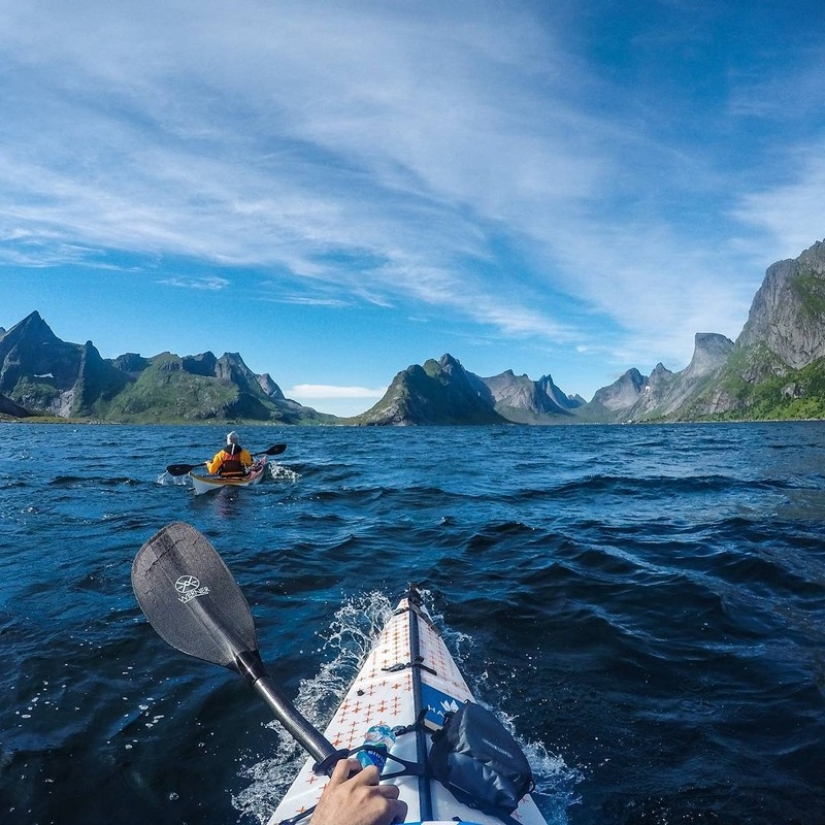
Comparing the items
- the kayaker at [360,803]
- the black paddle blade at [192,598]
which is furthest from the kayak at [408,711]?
the black paddle blade at [192,598]

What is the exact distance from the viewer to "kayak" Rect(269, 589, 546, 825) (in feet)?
11.7

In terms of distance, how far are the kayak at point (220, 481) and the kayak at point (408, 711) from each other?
1447cm

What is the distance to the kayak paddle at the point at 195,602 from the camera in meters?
4.57

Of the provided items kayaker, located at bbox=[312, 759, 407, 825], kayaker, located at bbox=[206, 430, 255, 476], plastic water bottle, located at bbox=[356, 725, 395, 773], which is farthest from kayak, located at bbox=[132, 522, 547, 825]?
kayaker, located at bbox=[206, 430, 255, 476]

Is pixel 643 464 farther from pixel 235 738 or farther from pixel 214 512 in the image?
pixel 235 738

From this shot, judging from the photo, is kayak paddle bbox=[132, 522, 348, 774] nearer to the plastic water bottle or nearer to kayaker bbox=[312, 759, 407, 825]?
the plastic water bottle

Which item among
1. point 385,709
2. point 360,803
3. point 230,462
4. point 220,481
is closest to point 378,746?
point 360,803

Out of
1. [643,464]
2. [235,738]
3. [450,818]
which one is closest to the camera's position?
[450,818]

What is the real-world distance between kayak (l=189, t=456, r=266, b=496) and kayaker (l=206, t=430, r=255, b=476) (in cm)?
22

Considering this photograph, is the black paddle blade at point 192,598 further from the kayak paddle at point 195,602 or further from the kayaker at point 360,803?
the kayaker at point 360,803

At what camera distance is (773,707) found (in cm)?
558

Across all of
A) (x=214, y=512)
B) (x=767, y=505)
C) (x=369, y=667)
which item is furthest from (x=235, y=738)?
(x=767, y=505)

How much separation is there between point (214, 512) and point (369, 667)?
11.8 m

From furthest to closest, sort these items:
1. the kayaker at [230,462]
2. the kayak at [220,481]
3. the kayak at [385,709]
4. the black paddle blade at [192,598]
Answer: the kayaker at [230,462]
the kayak at [220,481]
the black paddle blade at [192,598]
the kayak at [385,709]
